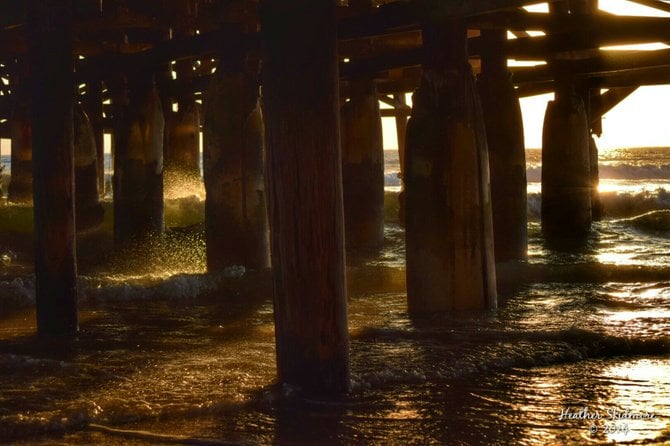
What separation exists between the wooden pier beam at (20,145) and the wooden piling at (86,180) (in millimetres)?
2137

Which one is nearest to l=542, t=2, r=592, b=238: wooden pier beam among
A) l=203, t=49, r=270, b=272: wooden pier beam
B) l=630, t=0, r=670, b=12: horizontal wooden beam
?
l=630, t=0, r=670, b=12: horizontal wooden beam

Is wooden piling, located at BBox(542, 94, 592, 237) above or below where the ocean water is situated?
above

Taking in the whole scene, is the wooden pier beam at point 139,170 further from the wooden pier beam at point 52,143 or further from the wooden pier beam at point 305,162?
the wooden pier beam at point 305,162

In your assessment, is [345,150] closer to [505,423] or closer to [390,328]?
[390,328]

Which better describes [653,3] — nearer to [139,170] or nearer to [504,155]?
[504,155]

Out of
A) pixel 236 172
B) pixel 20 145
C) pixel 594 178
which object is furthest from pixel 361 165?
pixel 20 145

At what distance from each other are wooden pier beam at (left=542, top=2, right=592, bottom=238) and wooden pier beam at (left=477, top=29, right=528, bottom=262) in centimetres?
212

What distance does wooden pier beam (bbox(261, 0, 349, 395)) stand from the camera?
14.5 feet

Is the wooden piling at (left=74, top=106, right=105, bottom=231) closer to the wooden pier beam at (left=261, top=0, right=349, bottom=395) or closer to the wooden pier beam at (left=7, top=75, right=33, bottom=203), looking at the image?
the wooden pier beam at (left=7, top=75, right=33, bottom=203)

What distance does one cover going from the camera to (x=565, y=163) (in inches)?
492

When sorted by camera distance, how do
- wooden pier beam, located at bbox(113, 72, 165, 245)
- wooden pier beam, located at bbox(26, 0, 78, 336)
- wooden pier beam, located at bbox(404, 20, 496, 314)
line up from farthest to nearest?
wooden pier beam, located at bbox(113, 72, 165, 245), wooden pier beam, located at bbox(404, 20, 496, 314), wooden pier beam, located at bbox(26, 0, 78, 336)

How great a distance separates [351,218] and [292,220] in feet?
26.2

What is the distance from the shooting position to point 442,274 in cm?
711

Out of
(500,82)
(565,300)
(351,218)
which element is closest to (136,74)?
(351,218)
